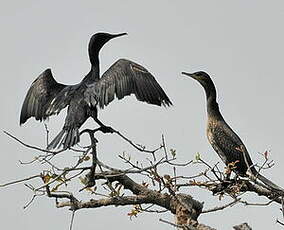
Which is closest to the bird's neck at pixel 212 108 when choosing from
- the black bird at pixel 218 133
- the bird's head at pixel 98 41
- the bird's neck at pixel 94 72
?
the black bird at pixel 218 133

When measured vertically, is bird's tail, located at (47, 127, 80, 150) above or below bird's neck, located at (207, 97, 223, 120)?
below

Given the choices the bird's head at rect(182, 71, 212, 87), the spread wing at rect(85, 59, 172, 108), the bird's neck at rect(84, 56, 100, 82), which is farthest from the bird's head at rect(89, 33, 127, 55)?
the bird's head at rect(182, 71, 212, 87)

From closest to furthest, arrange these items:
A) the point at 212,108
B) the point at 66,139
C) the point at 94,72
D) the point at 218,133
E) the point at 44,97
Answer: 1. the point at 66,139
2. the point at 94,72
3. the point at 44,97
4. the point at 218,133
5. the point at 212,108

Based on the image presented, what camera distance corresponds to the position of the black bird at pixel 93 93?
29.2ft

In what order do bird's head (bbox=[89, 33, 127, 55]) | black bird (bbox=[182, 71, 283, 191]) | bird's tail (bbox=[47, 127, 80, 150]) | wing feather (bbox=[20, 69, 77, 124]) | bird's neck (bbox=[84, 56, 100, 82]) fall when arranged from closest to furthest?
bird's tail (bbox=[47, 127, 80, 150]), wing feather (bbox=[20, 69, 77, 124]), bird's neck (bbox=[84, 56, 100, 82]), bird's head (bbox=[89, 33, 127, 55]), black bird (bbox=[182, 71, 283, 191])

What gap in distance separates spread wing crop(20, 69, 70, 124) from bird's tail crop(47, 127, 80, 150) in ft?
3.21

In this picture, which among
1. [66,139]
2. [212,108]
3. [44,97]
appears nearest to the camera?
[66,139]

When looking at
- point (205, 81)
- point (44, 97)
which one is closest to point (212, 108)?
point (205, 81)

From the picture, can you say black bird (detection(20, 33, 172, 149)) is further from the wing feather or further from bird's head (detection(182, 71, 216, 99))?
bird's head (detection(182, 71, 216, 99))

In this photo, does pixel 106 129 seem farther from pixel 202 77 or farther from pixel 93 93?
pixel 202 77

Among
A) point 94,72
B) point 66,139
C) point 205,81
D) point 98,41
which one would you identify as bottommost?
point 66,139

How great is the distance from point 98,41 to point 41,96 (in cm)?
84

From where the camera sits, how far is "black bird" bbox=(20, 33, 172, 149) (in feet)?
29.2

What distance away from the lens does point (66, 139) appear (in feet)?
28.0
